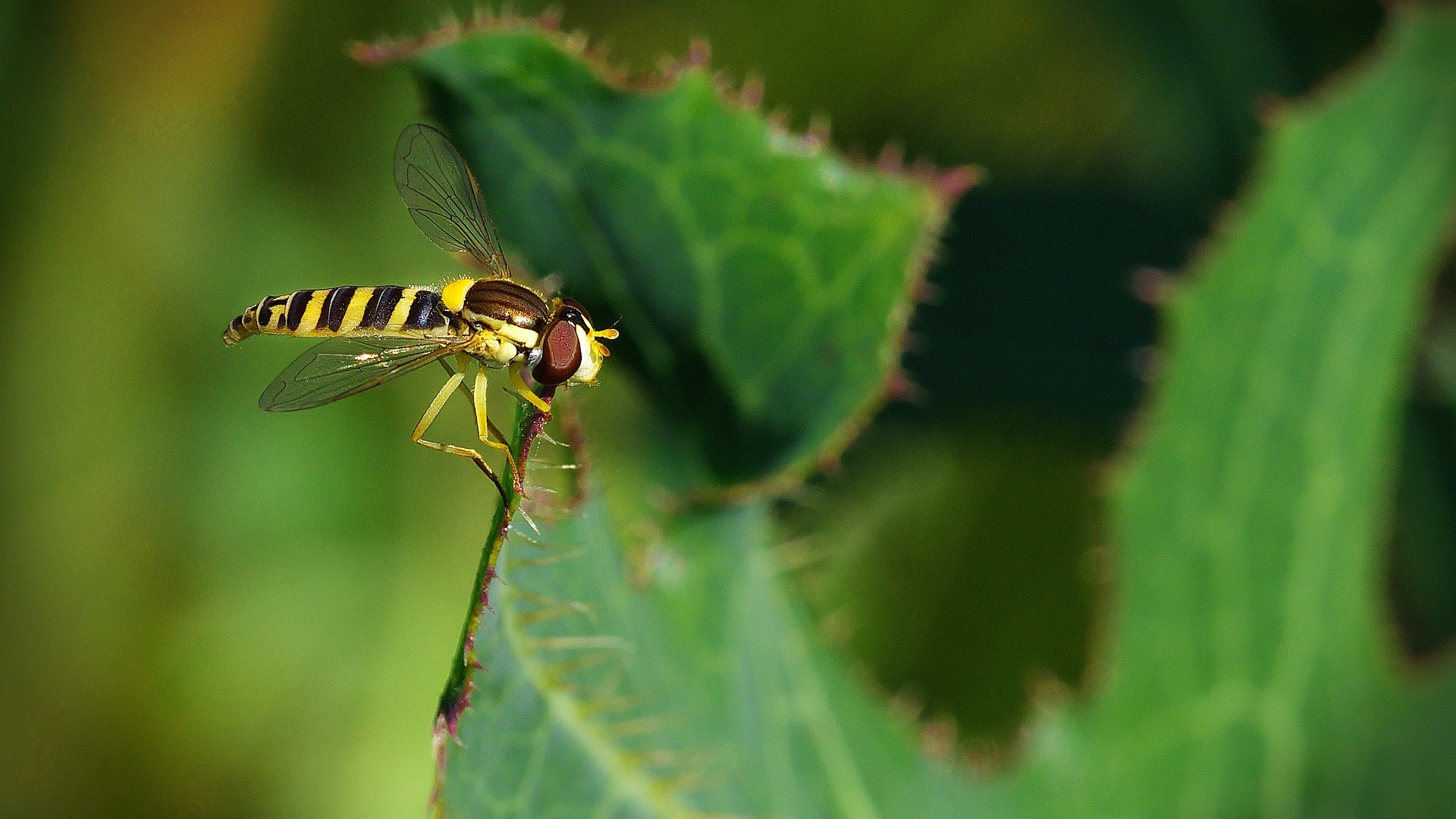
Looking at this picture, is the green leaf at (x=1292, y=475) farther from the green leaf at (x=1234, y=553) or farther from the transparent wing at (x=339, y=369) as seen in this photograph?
the transparent wing at (x=339, y=369)

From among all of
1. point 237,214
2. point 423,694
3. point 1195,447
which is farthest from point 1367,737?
point 237,214

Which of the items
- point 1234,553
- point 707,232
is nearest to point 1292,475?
point 1234,553

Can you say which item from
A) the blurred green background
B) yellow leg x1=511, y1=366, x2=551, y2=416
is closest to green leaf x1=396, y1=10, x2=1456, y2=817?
yellow leg x1=511, y1=366, x2=551, y2=416

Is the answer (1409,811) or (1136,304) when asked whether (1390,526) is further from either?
(1409,811)

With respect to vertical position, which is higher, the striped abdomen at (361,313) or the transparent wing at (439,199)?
the transparent wing at (439,199)

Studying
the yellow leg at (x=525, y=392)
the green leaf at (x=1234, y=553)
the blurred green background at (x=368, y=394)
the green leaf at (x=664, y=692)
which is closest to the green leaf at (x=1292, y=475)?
the green leaf at (x=1234, y=553)

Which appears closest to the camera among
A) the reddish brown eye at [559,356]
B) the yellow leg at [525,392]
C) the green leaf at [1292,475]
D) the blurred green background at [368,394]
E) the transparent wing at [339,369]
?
the yellow leg at [525,392]

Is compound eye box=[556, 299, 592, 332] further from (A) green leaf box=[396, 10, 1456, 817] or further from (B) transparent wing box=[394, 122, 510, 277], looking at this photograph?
(B) transparent wing box=[394, 122, 510, 277]
